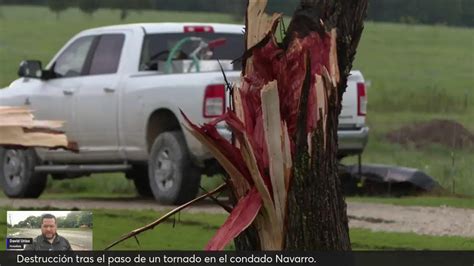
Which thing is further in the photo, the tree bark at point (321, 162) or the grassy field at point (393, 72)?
the grassy field at point (393, 72)

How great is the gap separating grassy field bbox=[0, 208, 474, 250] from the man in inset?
17cm

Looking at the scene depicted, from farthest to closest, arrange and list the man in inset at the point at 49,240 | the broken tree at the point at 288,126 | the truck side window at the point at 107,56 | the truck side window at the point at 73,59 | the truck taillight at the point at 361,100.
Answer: the truck side window at the point at 107,56 → the truck side window at the point at 73,59 → the truck taillight at the point at 361,100 → the man in inset at the point at 49,240 → the broken tree at the point at 288,126

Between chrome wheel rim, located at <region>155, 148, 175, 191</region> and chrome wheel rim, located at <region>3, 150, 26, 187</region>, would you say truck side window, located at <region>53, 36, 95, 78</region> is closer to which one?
chrome wheel rim, located at <region>3, 150, 26, 187</region>

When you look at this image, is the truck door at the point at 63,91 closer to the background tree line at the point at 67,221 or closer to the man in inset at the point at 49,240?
the background tree line at the point at 67,221

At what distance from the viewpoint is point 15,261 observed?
696cm

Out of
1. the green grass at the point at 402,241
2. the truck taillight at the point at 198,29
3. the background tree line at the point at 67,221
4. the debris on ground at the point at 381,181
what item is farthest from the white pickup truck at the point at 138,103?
the background tree line at the point at 67,221

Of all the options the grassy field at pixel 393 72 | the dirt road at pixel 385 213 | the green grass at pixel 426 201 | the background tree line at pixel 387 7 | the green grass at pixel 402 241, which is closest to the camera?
the background tree line at pixel 387 7

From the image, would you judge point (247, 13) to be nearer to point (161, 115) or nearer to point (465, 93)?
point (465, 93)

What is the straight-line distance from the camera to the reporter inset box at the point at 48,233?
6977 mm

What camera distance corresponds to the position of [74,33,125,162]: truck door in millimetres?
8461

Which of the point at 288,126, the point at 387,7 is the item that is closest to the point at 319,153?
the point at 288,126

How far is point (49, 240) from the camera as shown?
698 cm

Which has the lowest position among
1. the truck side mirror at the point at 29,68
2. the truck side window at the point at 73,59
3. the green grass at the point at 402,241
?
the green grass at the point at 402,241

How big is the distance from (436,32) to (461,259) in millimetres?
1105
